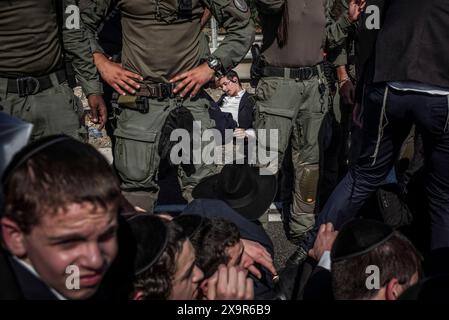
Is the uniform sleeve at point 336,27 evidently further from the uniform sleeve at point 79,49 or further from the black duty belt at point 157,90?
the uniform sleeve at point 79,49

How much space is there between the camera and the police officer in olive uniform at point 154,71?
351 cm

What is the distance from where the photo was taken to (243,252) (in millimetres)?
2578

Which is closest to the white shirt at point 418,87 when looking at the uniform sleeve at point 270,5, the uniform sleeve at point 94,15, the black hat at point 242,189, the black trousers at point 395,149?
the black trousers at point 395,149

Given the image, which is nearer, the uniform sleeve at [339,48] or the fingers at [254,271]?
the fingers at [254,271]

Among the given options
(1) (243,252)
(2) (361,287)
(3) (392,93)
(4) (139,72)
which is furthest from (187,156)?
(2) (361,287)

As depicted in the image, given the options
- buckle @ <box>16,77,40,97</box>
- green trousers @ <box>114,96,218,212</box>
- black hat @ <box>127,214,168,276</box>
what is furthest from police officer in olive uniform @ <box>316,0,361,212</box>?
black hat @ <box>127,214,168,276</box>

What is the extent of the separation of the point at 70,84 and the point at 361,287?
8.31 feet

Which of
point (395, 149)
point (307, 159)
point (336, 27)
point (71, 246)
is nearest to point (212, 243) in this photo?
point (71, 246)

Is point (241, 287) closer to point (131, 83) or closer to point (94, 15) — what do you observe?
point (131, 83)

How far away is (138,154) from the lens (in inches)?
140

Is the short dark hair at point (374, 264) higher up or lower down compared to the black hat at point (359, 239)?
lower down

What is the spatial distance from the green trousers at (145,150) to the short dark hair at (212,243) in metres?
1.20

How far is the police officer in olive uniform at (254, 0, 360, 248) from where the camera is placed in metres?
3.92

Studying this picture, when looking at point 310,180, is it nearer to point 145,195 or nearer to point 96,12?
point 145,195
